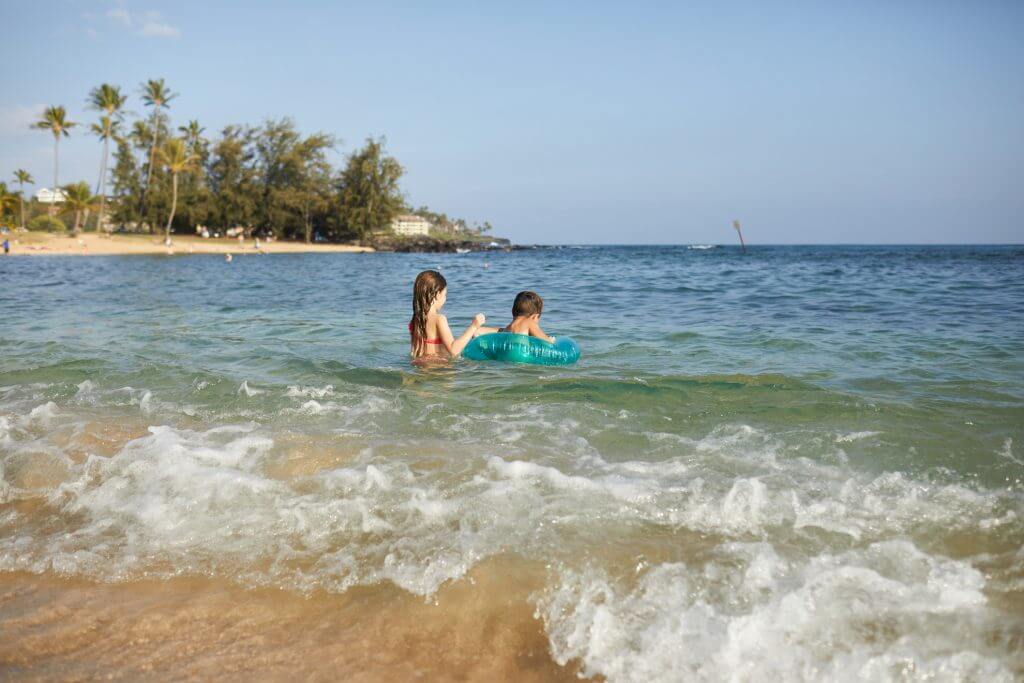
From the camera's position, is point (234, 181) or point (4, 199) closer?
point (4, 199)

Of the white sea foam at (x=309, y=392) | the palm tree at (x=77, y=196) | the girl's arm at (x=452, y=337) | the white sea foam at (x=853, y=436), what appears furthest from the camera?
the palm tree at (x=77, y=196)

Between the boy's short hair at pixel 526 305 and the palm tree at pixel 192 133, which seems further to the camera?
the palm tree at pixel 192 133

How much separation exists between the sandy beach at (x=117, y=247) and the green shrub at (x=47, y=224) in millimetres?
9219

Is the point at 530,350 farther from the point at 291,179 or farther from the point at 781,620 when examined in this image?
the point at 291,179

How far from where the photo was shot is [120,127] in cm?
5703

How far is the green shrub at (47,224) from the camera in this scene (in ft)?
205

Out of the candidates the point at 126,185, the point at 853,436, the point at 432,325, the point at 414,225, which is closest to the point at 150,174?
the point at 126,185

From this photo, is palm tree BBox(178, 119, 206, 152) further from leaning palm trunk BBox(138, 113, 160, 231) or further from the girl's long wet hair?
the girl's long wet hair

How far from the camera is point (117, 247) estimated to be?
4834 centimetres

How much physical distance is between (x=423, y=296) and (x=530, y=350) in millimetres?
1216

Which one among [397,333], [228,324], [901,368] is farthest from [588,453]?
[228,324]

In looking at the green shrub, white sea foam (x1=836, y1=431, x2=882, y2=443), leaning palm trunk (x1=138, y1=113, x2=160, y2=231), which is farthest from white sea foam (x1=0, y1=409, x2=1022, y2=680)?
the green shrub

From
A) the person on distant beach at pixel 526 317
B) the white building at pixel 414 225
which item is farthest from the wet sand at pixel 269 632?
the white building at pixel 414 225

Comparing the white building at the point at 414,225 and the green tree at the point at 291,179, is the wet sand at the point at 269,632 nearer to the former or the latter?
the green tree at the point at 291,179
